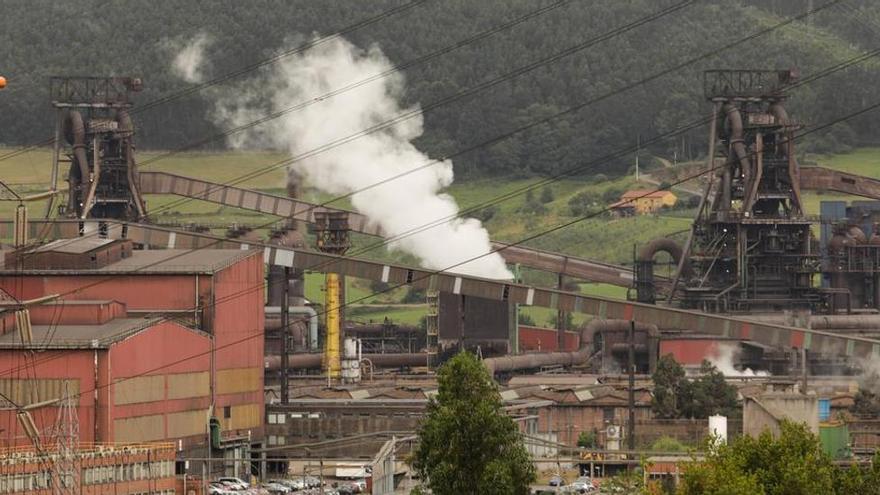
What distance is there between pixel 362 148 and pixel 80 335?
51.3 meters

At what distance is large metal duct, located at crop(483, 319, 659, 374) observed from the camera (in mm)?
99438

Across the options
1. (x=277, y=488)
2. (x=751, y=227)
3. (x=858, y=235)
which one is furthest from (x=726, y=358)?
(x=277, y=488)

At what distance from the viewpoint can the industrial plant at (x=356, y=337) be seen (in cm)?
6284

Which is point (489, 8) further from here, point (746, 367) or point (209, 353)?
point (209, 353)

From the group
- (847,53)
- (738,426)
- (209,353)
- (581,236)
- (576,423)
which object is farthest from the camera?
(847,53)

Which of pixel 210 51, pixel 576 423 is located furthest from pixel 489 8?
pixel 576 423

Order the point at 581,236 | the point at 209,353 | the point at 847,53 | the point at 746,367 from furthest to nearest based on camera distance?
the point at 847,53 < the point at 581,236 < the point at 746,367 < the point at 209,353

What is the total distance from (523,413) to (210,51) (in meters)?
92.6

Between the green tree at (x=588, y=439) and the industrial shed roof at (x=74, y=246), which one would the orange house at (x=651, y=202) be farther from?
the industrial shed roof at (x=74, y=246)

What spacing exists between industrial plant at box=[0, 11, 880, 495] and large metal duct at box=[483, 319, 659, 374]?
176mm

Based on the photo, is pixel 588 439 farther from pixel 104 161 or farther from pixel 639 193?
pixel 639 193

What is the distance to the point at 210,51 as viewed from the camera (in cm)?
16625

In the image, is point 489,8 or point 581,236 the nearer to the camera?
point 581,236

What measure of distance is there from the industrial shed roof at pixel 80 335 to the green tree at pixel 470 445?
65.9 feet
